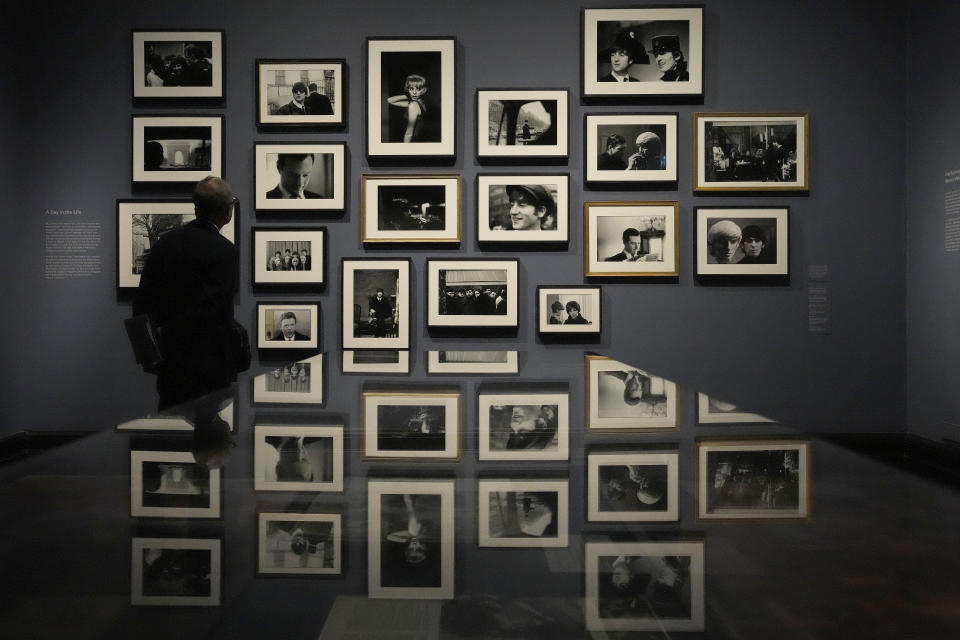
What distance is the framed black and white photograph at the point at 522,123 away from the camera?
17.4 ft

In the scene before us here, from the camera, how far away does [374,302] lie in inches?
211

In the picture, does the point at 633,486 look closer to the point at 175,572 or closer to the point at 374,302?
the point at 175,572

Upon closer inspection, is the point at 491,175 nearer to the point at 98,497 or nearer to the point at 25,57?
the point at 25,57

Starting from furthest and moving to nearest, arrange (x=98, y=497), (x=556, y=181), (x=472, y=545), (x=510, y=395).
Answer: (x=556, y=181)
(x=510, y=395)
(x=98, y=497)
(x=472, y=545)

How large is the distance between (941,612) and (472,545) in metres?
0.33

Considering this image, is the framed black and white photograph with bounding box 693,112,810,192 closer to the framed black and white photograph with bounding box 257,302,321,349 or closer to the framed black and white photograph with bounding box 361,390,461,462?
the framed black and white photograph with bounding box 257,302,321,349

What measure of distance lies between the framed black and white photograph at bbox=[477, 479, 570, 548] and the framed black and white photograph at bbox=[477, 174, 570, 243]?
4.55 m

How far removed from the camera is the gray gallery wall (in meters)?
5.38

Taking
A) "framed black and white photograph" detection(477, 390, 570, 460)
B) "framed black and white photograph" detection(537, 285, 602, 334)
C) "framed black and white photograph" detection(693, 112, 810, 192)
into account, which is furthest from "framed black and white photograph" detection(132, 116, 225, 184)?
"framed black and white photograph" detection(477, 390, 570, 460)

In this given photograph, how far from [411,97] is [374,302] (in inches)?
59.8

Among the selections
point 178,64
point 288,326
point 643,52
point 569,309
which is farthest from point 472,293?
point 178,64

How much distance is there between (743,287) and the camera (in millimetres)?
5414

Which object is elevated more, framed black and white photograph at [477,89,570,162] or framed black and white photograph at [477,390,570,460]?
framed black and white photograph at [477,89,570,162]

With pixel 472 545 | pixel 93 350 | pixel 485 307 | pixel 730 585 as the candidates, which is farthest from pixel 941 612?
pixel 93 350
